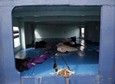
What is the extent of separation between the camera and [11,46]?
2709 mm

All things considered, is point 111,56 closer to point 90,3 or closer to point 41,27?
point 90,3

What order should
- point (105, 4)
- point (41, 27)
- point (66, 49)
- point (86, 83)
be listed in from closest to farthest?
point (105, 4) < point (86, 83) < point (66, 49) < point (41, 27)

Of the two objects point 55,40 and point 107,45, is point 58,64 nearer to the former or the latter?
point 107,45

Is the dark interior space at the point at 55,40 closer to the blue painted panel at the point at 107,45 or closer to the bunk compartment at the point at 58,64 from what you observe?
the bunk compartment at the point at 58,64

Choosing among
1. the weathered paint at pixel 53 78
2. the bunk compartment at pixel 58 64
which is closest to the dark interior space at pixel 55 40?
the bunk compartment at pixel 58 64

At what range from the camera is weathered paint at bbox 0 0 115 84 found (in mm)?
2656

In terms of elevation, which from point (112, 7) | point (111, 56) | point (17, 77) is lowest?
point (17, 77)

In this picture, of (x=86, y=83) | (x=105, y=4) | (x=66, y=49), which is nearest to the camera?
(x=105, y=4)

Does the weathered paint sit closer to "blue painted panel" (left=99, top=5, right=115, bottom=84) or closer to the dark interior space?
"blue painted panel" (left=99, top=5, right=115, bottom=84)

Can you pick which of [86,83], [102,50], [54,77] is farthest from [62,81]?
[102,50]

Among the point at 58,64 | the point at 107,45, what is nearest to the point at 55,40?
the point at 58,64

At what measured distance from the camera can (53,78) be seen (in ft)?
9.33

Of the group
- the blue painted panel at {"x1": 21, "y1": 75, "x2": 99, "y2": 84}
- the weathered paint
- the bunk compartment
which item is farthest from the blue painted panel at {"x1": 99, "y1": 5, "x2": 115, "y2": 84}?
the bunk compartment

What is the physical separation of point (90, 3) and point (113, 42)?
891mm
